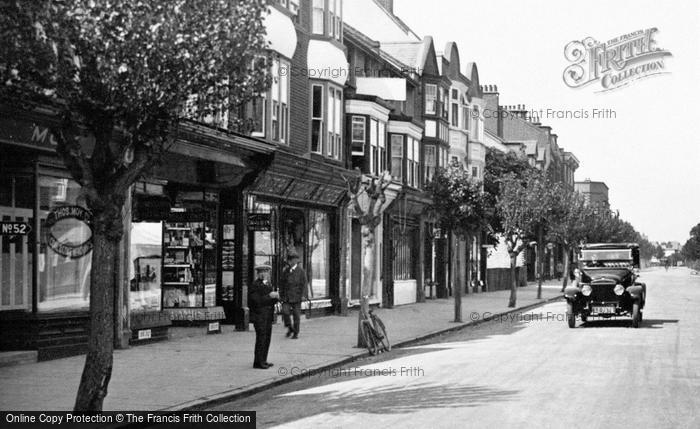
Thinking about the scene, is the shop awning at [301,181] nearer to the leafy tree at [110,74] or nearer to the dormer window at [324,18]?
the dormer window at [324,18]

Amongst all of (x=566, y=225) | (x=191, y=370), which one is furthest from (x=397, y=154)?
(x=191, y=370)

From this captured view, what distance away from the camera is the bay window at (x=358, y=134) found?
3375 centimetres

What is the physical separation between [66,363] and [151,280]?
198 inches

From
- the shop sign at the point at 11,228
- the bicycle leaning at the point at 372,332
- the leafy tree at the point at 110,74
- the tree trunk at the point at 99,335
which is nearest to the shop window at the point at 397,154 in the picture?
the bicycle leaning at the point at 372,332

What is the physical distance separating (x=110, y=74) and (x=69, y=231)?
26.9 feet

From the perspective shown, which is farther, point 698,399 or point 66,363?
point 66,363

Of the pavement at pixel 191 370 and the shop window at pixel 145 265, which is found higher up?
the shop window at pixel 145 265

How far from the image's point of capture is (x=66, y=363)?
16.5m

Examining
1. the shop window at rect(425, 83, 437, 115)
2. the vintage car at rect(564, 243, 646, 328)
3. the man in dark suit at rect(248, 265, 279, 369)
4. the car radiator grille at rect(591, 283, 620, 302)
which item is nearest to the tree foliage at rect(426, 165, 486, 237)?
the vintage car at rect(564, 243, 646, 328)

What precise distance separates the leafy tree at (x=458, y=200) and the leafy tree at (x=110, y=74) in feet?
66.0

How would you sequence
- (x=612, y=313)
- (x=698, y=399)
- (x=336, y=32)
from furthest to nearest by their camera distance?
(x=336, y=32) < (x=612, y=313) < (x=698, y=399)

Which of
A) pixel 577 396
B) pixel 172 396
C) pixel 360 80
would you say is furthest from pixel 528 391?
pixel 360 80

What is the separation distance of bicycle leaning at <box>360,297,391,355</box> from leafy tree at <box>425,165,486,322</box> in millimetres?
10781

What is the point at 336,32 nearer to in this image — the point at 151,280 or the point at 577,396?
the point at 151,280
